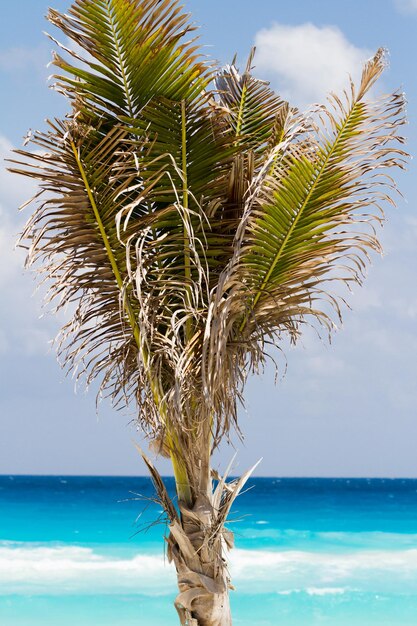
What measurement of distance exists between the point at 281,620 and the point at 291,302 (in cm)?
798

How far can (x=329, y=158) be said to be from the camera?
5.20m

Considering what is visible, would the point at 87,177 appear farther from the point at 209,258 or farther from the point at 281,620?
the point at 281,620

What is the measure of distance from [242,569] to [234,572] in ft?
1.28

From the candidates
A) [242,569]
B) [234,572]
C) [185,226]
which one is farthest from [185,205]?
[242,569]

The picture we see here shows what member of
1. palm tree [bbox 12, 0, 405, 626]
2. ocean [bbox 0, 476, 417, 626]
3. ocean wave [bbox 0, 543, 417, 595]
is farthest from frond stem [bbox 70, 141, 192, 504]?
ocean wave [bbox 0, 543, 417, 595]

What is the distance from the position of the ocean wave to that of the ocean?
18 millimetres

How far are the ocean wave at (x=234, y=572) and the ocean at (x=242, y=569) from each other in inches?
0.7

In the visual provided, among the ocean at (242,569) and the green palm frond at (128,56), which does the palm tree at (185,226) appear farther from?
the ocean at (242,569)

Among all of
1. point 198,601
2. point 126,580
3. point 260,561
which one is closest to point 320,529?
point 260,561

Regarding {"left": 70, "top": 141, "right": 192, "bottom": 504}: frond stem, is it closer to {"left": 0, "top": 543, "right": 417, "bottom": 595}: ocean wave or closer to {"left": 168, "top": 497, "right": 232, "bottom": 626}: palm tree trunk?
{"left": 168, "top": 497, "right": 232, "bottom": 626}: palm tree trunk

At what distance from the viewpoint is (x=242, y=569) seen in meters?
15.1

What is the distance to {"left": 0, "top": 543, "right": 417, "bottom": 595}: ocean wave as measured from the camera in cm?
1380

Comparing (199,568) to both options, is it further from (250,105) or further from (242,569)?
(242,569)

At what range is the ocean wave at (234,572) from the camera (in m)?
13.8
